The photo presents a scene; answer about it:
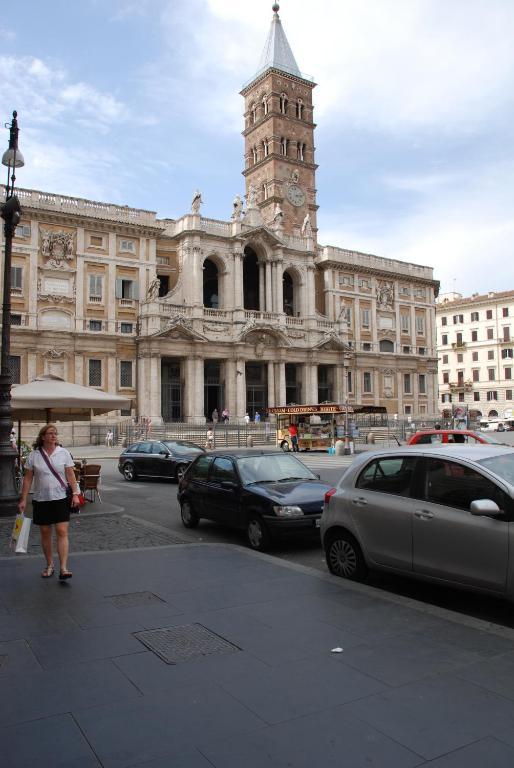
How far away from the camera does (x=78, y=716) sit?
378cm

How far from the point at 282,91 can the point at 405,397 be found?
33.3 metres

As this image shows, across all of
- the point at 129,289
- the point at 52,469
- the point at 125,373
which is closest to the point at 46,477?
the point at 52,469

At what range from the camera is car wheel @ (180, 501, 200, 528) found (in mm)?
11320

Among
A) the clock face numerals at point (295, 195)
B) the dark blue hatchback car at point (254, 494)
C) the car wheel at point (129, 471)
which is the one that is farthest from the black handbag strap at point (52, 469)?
the clock face numerals at point (295, 195)

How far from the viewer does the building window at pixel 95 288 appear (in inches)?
1722

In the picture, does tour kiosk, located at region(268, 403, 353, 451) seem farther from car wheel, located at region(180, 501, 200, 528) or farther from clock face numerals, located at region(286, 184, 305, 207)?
clock face numerals, located at region(286, 184, 305, 207)

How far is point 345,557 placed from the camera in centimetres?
729

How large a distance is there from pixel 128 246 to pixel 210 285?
29.4ft

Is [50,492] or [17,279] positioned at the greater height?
[17,279]

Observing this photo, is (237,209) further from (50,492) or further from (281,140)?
(50,492)

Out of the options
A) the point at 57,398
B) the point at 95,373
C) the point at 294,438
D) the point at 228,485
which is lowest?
the point at 294,438

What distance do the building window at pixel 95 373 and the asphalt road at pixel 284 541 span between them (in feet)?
75.0

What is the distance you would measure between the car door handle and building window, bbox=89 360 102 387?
39.1m

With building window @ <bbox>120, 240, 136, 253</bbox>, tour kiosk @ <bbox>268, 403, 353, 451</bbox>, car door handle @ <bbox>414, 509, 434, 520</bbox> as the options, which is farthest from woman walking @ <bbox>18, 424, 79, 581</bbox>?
building window @ <bbox>120, 240, 136, 253</bbox>
